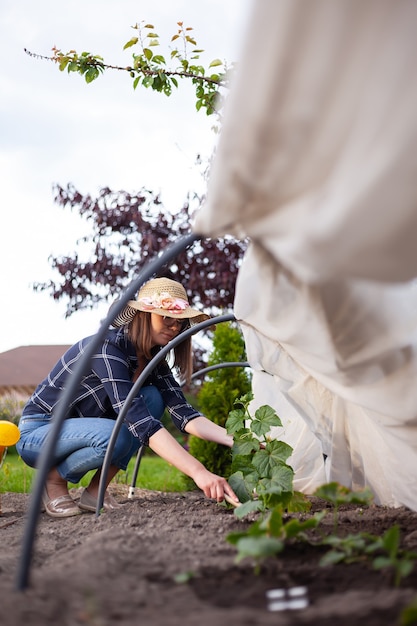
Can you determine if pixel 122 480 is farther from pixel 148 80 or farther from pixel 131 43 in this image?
pixel 131 43

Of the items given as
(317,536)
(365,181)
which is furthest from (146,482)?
(365,181)

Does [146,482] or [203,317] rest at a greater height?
[203,317]

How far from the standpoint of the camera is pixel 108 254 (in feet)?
20.4

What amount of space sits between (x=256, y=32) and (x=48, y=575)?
3.98 feet

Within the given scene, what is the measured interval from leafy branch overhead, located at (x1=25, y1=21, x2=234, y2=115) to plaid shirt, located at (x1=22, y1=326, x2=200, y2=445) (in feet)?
6.01

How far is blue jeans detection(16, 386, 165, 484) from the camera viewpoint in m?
2.98

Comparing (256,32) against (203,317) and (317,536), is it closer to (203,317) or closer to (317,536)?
(317,536)

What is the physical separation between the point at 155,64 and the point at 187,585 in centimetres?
345

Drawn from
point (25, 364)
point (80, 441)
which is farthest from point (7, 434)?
point (25, 364)

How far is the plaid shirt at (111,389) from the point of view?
2717 mm

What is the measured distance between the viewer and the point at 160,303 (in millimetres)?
2887

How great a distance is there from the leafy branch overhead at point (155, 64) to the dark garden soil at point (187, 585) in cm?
Result: 287

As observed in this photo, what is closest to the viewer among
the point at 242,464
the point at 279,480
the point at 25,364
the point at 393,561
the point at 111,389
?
the point at 393,561

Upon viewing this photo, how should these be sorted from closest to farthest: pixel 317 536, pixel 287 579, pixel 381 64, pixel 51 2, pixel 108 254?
pixel 381 64 < pixel 287 579 < pixel 317 536 < pixel 51 2 < pixel 108 254
